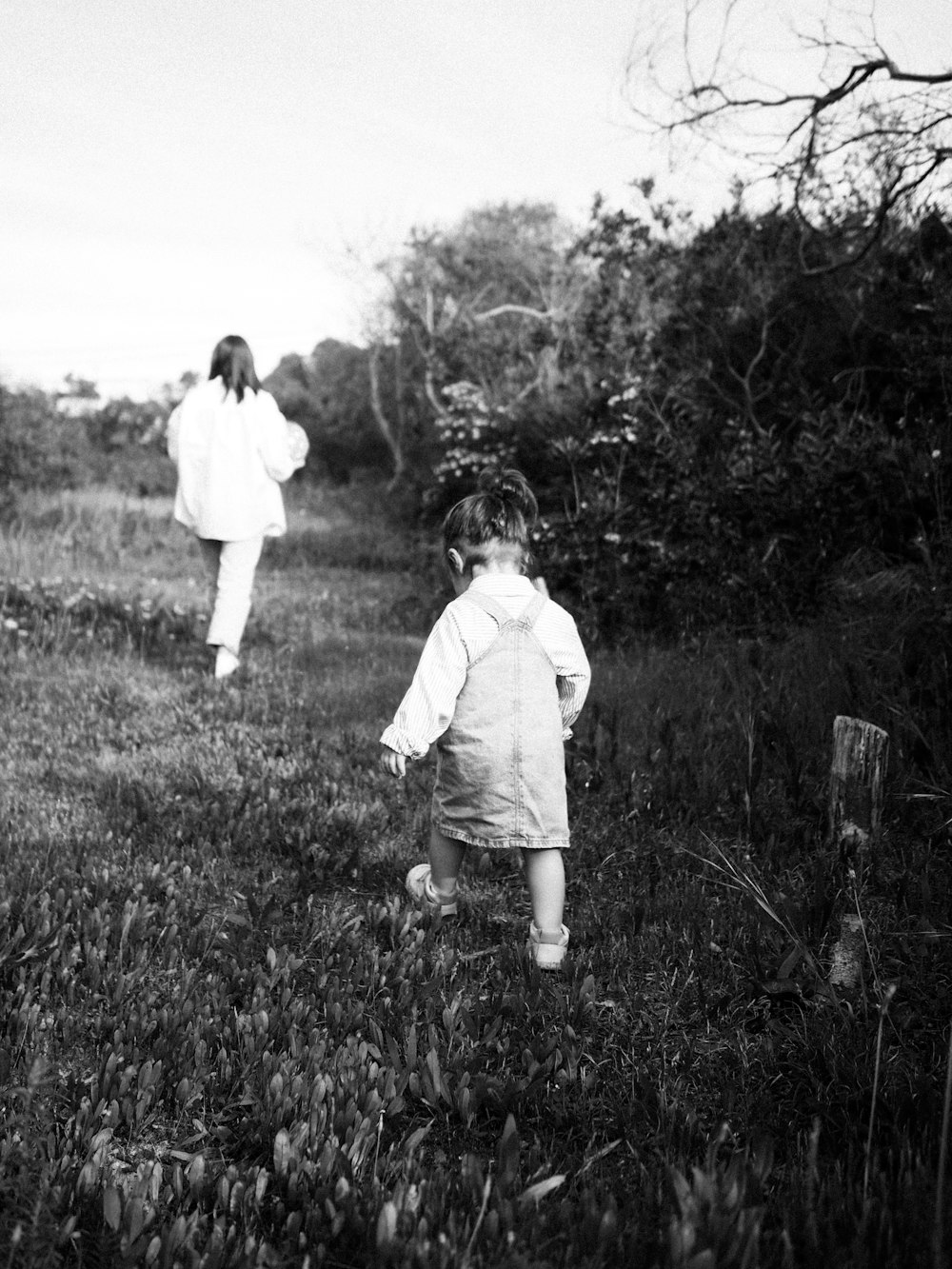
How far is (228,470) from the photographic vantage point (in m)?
6.71

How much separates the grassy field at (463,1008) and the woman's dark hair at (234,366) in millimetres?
2425

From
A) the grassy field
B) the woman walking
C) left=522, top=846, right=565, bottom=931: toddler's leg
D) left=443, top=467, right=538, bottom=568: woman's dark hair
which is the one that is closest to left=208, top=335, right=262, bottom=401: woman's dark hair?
the woman walking

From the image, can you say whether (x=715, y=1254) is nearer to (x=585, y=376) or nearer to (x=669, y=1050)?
(x=669, y=1050)

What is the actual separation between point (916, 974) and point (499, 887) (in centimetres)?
151

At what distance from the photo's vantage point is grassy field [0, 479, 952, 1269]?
73.6 inches

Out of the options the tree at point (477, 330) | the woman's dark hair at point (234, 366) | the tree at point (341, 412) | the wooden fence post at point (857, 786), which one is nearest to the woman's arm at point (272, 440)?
the woman's dark hair at point (234, 366)

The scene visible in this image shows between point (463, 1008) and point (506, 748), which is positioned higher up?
point (506, 748)

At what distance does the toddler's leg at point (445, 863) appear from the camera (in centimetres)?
338

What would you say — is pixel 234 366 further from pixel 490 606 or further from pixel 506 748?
pixel 506 748

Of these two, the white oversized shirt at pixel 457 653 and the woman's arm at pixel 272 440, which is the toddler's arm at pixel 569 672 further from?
the woman's arm at pixel 272 440

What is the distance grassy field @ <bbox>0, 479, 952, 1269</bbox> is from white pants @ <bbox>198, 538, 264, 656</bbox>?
1126 millimetres

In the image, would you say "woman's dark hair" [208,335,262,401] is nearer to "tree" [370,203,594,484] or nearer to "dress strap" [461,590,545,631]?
"dress strap" [461,590,545,631]

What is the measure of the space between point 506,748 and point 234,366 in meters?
4.42

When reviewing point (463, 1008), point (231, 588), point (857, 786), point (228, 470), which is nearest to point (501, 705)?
point (463, 1008)
